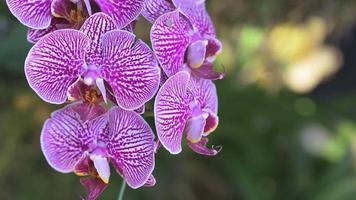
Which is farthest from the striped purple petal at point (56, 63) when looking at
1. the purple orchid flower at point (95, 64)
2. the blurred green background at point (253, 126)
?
the blurred green background at point (253, 126)

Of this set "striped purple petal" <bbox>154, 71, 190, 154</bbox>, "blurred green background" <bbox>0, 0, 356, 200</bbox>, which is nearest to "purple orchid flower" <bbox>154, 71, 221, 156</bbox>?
"striped purple petal" <bbox>154, 71, 190, 154</bbox>

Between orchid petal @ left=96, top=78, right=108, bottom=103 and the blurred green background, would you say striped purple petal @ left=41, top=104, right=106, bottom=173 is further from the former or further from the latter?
the blurred green background

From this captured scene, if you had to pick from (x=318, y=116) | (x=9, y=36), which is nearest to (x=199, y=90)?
(x=9, y=36)

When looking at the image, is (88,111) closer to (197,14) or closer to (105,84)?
(105,84)

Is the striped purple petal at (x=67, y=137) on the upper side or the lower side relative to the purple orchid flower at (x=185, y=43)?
lower

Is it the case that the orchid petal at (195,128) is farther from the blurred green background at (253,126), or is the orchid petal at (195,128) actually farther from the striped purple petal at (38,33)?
the blurred green background at (253,126)

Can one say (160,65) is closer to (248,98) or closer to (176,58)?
(176,58)
